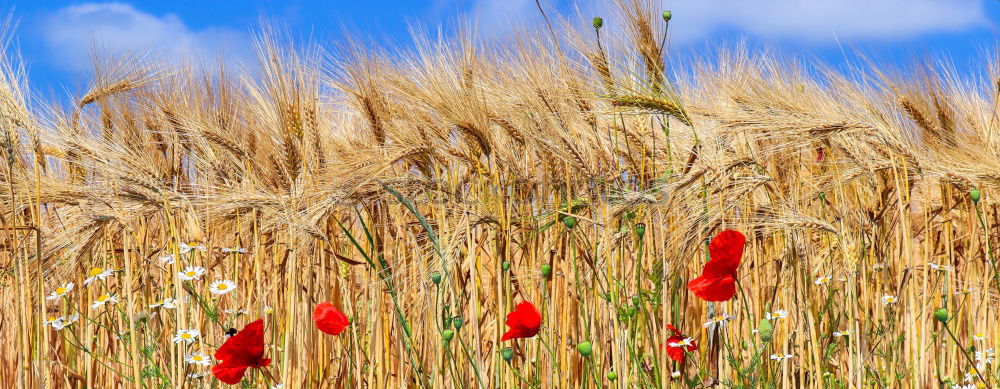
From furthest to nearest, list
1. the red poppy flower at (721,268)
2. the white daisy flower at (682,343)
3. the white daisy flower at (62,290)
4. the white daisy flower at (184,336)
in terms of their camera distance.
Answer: the white daisy flower at (62,290), the white daisy flower at (184,336), the white daisy flower at (682,343), the red poppy flower at (721,268)

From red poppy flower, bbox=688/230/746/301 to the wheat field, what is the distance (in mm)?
124

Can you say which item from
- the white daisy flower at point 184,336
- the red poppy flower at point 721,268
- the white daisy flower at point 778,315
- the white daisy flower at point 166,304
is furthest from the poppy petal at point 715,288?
the white daisy flower at point 166,304

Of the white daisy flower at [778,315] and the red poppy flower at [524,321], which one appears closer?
the red poppy flower at [524,321]

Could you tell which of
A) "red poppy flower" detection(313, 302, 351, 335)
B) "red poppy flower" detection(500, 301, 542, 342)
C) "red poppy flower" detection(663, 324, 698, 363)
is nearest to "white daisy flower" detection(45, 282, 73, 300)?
"red poppy flower" detection(313, 302, 351, 335)

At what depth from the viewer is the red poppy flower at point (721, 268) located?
4.67ft

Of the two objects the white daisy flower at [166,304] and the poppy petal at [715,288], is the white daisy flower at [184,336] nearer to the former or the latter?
the white daisy flower at [166,304]

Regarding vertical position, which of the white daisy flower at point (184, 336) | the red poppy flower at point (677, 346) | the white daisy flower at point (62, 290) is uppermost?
the white daisy flower at point (62, 290)

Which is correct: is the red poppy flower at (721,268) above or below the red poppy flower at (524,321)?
above

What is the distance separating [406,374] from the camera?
6.97 feet

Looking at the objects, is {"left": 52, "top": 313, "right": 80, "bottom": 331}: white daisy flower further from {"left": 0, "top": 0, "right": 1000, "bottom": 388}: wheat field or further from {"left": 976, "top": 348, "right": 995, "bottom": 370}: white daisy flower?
{"left": 976, "top": 348, "right": 995, "bottom": 370}: white daisy flower

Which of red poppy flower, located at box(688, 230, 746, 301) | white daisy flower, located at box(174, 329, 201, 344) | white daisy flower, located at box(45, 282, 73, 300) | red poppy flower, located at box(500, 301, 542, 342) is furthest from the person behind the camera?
white daisy flower, located at box(45, 282, 73, 300)

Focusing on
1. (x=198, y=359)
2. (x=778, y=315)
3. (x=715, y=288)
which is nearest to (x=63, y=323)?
(x=198, y=359)

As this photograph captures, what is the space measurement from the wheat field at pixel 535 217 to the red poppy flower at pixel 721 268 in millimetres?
124

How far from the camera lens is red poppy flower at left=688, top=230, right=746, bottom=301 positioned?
4.67 feet
